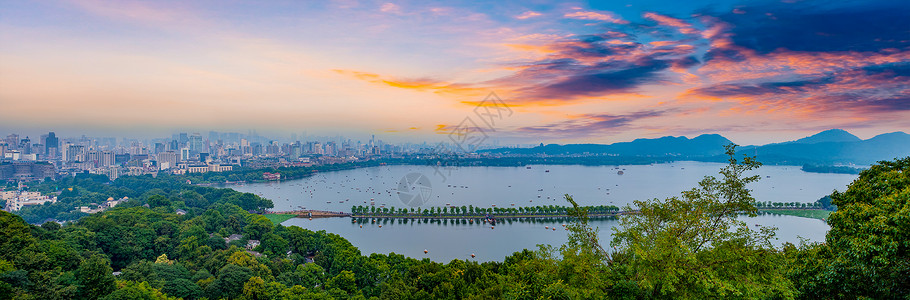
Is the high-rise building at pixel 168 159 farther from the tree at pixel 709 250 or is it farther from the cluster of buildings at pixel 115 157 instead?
the tree at pixel 709 250

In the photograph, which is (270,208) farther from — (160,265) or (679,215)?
(679,215)

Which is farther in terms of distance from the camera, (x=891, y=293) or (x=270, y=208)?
(x=270, y=208)

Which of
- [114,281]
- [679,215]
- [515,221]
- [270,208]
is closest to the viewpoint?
[679,215]

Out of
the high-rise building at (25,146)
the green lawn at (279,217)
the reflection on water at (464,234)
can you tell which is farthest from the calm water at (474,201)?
the high-rise building at (25,146)

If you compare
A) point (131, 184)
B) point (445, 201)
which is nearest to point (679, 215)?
point (445, 201)

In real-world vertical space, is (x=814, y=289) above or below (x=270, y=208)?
above

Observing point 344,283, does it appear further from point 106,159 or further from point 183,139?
point 183,139

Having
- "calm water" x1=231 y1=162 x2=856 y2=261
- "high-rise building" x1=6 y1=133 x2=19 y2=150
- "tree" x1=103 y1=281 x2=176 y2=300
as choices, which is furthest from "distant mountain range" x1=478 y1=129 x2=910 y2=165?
"high-rise building" x1=6 y1=133 x2=19 y2=150

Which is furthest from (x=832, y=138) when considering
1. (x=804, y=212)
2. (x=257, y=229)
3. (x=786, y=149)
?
(x=257, y=229)
